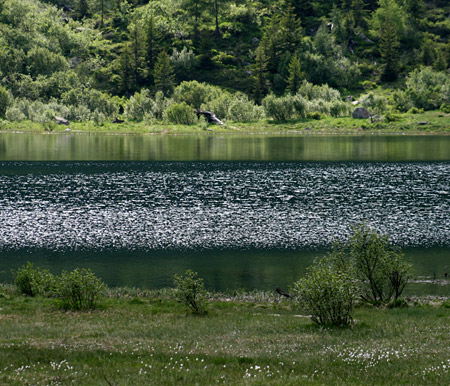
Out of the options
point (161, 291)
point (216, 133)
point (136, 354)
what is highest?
point (216, 133)

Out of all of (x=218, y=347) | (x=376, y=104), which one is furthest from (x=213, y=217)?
(x=376, y=104)

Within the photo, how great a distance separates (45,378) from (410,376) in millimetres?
10484

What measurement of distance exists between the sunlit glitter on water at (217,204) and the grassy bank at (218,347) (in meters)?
20.3

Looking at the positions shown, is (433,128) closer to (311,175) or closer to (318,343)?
(311,175)

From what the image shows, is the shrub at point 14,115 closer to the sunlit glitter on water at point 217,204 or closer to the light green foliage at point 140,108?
the light green foliage at point 140,108

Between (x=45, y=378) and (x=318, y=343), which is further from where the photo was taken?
(x=318, y=343)

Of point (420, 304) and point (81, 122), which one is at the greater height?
point (81, 122)

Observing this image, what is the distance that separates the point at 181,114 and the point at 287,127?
38024mm

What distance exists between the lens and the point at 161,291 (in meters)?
34.3

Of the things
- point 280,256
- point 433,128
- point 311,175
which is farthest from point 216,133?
point 280,256

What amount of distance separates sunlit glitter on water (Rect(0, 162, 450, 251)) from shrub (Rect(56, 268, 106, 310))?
1761 cm

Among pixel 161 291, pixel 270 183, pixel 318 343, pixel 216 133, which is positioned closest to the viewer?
pixel 318 343

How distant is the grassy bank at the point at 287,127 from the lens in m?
165

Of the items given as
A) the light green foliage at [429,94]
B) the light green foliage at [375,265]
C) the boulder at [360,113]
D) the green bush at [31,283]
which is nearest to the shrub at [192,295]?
the light green foliage at [375,265]
